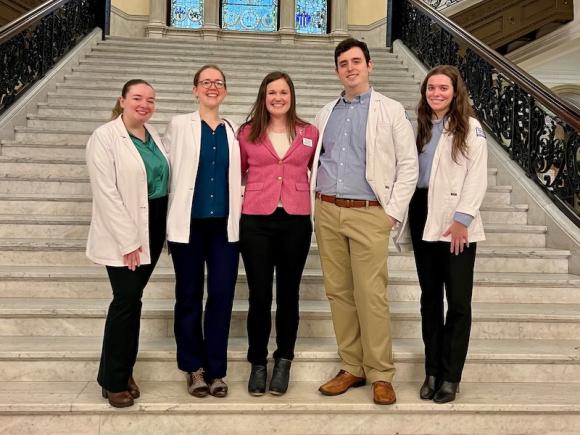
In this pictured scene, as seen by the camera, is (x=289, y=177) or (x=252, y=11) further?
(x=252, y=11)

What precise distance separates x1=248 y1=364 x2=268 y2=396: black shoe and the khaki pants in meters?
0.41

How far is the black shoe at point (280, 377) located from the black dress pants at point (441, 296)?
2.24 ft

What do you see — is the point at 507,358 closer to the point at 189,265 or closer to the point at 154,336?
the point at 189,265

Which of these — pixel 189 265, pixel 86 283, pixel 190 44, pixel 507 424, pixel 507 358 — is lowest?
pixel 507 424

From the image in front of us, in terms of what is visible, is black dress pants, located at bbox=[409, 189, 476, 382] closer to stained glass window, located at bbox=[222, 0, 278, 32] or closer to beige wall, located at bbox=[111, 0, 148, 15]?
stained glass window, located at bbox=[222, 0, 278, 32]

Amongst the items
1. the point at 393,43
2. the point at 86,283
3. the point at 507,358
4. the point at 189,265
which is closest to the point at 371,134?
the point at 189,265

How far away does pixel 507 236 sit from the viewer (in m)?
4.05

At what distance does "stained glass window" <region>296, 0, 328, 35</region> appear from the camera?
1174 cm

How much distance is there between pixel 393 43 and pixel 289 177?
655cm

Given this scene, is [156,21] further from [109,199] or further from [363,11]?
[109,199]

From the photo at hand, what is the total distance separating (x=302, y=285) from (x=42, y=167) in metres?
2.55

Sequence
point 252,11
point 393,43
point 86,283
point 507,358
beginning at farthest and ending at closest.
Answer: point 252,11 → point 393,43 → point 86,283 → point 507,358

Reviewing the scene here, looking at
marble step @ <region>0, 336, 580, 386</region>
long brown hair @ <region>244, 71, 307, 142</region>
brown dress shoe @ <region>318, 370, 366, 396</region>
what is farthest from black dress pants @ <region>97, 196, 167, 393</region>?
brown dress shoe @ <region>318, 370, 366, 396</region>

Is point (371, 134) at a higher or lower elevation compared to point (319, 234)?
higher
